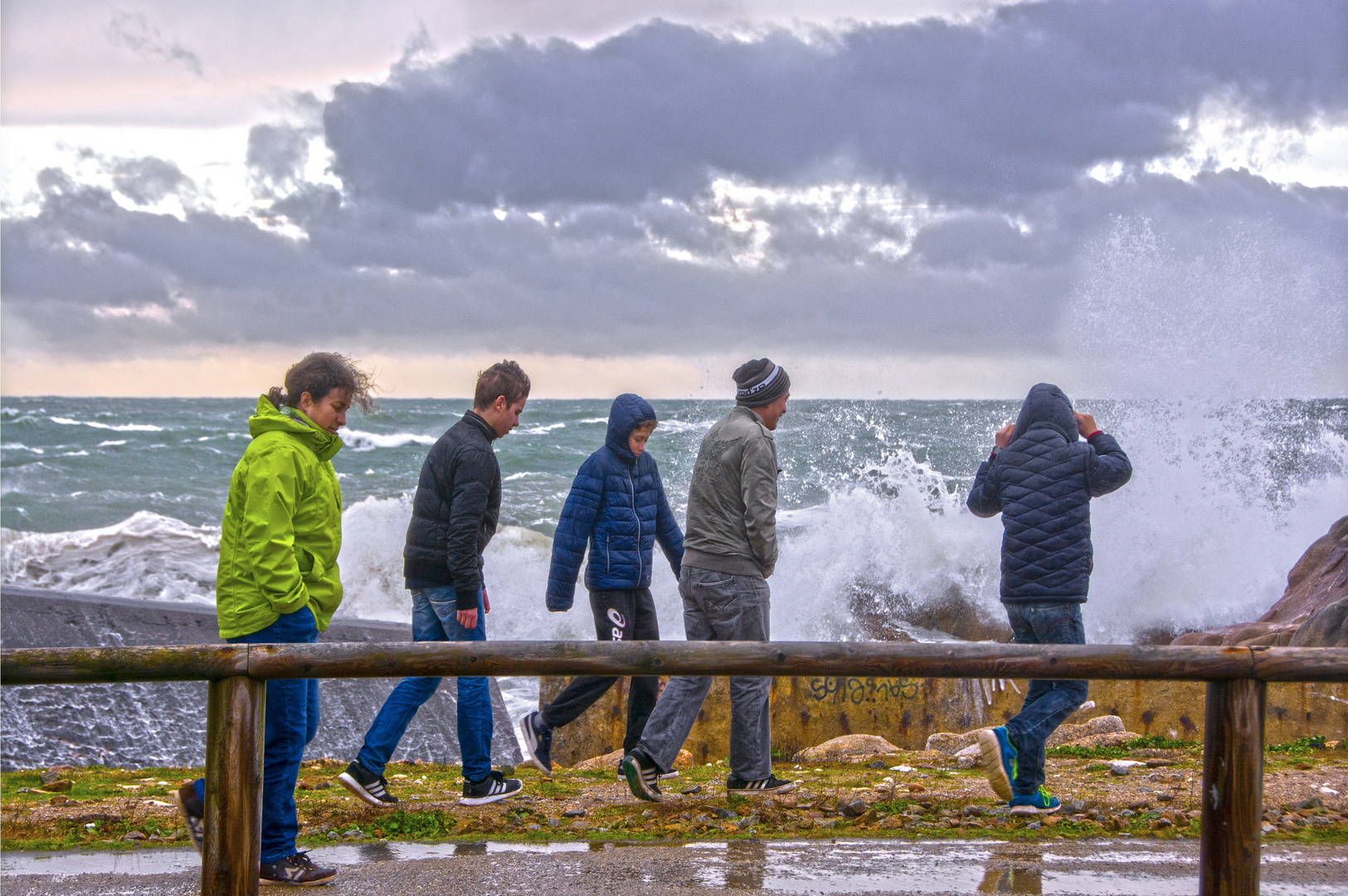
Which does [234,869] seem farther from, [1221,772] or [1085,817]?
[1085,817]

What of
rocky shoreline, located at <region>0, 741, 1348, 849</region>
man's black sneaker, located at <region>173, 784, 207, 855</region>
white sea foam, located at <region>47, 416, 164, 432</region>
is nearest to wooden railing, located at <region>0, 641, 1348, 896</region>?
man's black sneaker, located at <region>173, 784, 207, 855</region>

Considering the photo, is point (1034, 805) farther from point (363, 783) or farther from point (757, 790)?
point (363, 783)

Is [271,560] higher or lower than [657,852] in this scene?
higher

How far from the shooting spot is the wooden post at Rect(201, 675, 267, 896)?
2.98 metres

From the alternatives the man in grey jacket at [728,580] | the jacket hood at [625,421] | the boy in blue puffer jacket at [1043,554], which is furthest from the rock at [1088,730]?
the jacket hood at [625,421]

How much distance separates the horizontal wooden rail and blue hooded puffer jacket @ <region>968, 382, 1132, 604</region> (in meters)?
1.32

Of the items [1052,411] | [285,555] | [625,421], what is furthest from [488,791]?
[1052,411]

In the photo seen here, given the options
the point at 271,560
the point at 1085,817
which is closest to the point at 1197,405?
the point at 1085,817

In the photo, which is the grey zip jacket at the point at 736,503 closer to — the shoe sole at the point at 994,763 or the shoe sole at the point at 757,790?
the shoe sole at the point at 757,790

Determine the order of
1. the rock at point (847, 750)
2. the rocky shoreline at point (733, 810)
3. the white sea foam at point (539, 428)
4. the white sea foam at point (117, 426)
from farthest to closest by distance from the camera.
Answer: the white sea foam at point (117, 426) → the white sea foam at point (539, 428) → the rock at point (847, 750) → the rocky shoreline at point (733, 810)

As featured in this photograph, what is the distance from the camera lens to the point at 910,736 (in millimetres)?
6855

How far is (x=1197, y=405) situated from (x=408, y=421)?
34372mm

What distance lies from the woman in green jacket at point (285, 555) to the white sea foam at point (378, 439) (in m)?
34.4

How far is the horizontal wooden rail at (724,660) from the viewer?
2.96 m
